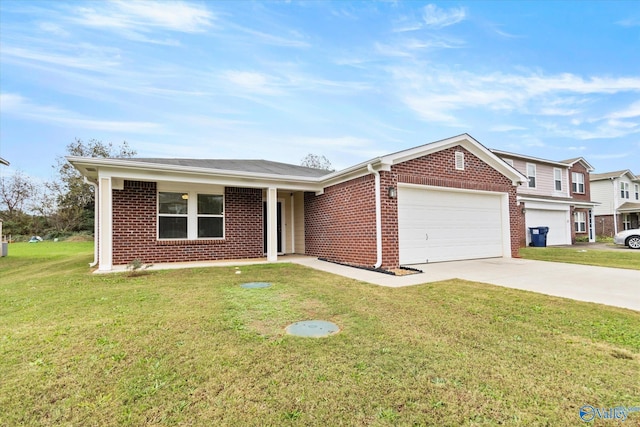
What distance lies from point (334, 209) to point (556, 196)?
1814cm

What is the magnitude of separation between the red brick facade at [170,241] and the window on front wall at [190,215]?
0.20 metres

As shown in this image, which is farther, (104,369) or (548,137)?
(548,137)

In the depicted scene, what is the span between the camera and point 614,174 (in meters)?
25.7

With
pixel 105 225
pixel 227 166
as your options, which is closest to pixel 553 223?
pixel 227 166

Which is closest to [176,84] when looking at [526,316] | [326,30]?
[326,30]

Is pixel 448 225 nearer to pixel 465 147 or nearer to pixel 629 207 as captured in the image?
pixel 465 147

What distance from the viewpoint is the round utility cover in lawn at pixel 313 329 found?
11.4 ft

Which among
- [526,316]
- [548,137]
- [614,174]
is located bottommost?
[526,316]

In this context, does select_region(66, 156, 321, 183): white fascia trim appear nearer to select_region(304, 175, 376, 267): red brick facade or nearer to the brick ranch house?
the brick ranch house

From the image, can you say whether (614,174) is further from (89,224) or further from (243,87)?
(89,224)

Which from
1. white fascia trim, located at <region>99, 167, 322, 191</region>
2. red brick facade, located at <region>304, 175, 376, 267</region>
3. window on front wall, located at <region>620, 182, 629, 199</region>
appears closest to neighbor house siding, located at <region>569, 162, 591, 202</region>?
window on front wall, located at <region>620, 182, 629, 199</region>

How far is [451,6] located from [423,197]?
7.45m

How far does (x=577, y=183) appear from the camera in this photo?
22.1 meters

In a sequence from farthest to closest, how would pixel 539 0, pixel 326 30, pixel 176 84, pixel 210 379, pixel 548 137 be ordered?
pixel 548 137 < pixel 176 84 < pixel 326 30 < pixel 539 0 < pixel 210 379
